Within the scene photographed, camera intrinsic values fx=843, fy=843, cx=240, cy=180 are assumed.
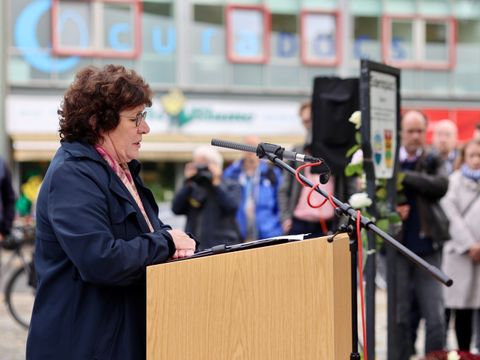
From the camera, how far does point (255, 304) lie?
2.76 m

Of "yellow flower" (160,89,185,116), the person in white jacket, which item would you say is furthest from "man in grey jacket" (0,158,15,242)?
"yellow flower" (160,89,185,116)

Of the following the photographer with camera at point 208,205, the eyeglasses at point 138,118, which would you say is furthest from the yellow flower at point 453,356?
the photographer with camera at point 208,205

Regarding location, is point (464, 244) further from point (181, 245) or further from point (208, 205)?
point (181, 245)

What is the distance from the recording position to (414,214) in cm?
624

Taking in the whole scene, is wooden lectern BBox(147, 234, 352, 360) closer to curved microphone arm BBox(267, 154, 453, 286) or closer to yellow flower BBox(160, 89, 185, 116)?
curved microphone arm BBox(267, 154, 453, 286)

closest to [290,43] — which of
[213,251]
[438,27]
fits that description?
[438,27]

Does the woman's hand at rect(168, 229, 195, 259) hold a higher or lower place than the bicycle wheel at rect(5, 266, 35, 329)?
higher

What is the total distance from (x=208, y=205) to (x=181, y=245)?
4.81m

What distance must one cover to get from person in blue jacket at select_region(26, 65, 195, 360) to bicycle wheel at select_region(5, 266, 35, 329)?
581 cm

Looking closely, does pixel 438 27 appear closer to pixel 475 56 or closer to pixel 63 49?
pixel 475 56

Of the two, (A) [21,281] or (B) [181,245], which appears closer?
(B) [181,245]

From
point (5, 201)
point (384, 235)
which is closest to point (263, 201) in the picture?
point (5, 201)

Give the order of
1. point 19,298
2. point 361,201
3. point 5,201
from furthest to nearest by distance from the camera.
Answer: point 19,298 → point 5,201 → point 361,201

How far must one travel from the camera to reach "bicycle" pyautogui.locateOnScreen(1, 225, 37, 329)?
28.5 feet
